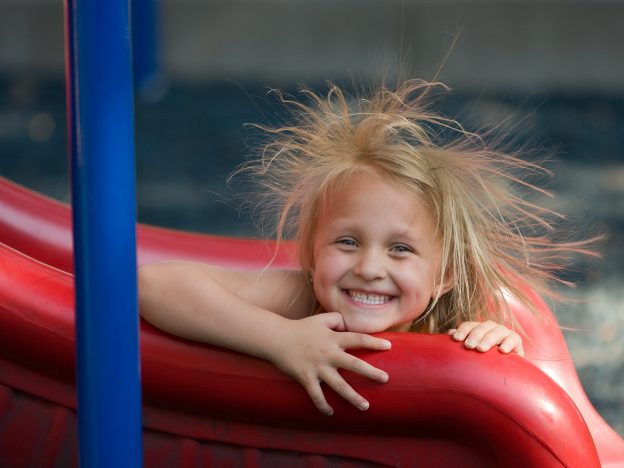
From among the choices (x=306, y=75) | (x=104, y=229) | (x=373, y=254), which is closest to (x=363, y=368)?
(x=373, y=254)

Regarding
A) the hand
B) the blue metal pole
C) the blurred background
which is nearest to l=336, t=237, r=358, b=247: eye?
the hand

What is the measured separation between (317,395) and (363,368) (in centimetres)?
5

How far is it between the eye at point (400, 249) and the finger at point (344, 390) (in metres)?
0.15

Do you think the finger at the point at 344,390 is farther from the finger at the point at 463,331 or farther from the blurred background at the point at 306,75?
the blurred background at the point at 306,75

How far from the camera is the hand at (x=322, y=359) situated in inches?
40.3

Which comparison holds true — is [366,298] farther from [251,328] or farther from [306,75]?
[306,75]

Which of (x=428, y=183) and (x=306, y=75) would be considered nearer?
(x=428, y=183)

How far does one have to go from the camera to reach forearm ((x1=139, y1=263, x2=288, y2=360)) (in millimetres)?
1057

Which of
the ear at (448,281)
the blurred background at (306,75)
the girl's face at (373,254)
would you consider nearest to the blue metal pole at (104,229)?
the girl's face at (373,254)

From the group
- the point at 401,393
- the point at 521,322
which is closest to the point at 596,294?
the point at 521,322

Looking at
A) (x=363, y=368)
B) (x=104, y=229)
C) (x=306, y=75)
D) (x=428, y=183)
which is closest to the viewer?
(x=104, y=229)

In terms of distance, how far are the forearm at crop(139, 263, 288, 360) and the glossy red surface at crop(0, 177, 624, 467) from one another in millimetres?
16

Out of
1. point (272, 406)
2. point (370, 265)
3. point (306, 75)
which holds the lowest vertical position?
point (306, 75)

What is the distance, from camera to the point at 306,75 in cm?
428
